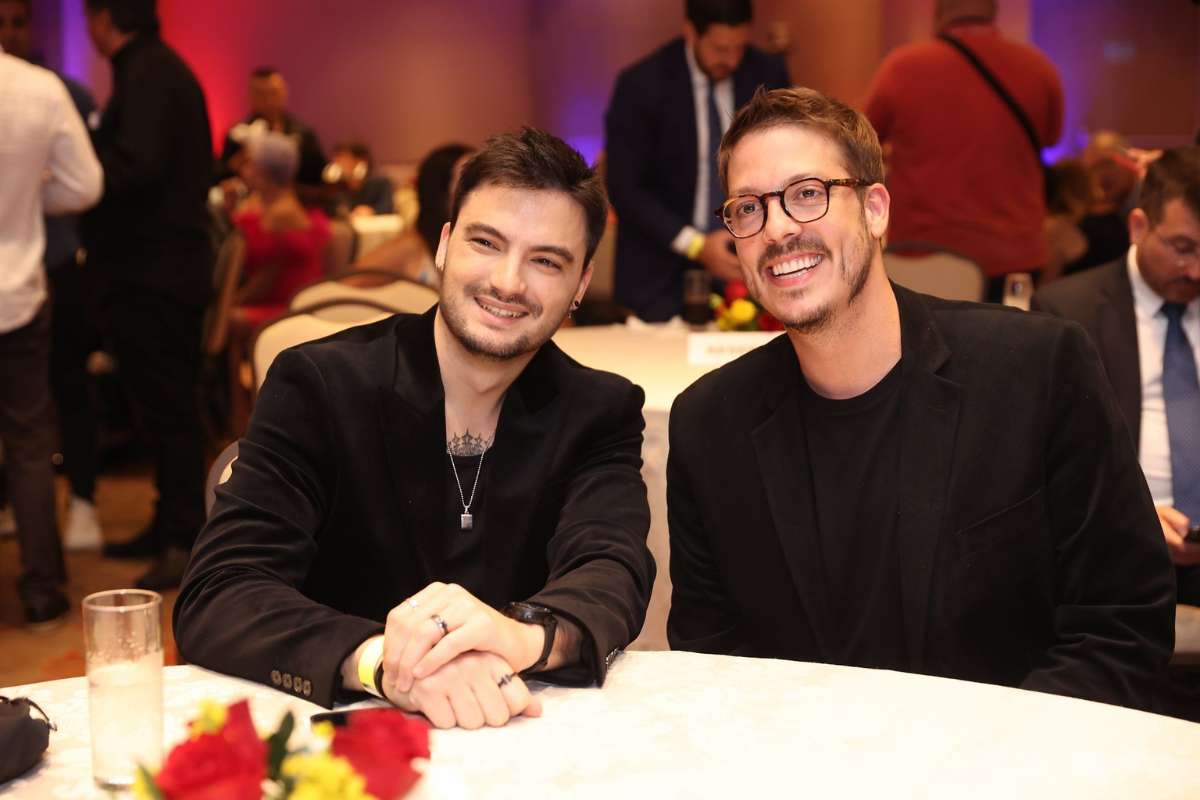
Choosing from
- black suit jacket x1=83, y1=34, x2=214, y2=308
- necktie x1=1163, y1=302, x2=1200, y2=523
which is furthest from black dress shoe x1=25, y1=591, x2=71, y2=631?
necktie x1=1163, y1=302, x2=1200, y2=523

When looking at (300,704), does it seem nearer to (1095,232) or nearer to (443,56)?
(1095,232)

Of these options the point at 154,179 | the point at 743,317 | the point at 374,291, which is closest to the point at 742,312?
the point at 743,317

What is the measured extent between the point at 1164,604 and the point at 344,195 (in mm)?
8009

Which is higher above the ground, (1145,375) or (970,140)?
(970,140)

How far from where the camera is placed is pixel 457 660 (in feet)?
4.36

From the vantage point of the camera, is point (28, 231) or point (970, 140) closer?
point (28, 231)

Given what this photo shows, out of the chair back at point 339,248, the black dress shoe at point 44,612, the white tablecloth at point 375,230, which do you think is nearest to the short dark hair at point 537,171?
the black dress shoe at point 44,612

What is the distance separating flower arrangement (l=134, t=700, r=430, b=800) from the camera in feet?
2.69

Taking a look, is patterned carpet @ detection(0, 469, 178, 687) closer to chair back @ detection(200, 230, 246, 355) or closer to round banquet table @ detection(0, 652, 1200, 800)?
chair back @ detection(200, 230, 246, 355)

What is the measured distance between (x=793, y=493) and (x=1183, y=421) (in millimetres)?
1135

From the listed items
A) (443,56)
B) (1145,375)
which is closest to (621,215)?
Result: (1145,375)

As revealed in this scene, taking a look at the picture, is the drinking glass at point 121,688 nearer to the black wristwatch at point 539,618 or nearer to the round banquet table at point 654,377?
the black wristwatch at point 539,618

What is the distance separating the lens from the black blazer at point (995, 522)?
1.73m

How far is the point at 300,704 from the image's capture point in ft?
4.50
